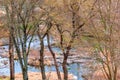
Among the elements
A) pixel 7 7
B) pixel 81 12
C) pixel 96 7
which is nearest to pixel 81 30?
pixel 81 12

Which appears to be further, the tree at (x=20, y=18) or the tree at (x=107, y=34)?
the tree at (x=20, y=18)

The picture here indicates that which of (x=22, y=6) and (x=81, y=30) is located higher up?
(x=22, y=6)

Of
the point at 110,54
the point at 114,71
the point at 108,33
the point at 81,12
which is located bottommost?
the point at 114,71

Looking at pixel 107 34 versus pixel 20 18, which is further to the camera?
pixel 20 18

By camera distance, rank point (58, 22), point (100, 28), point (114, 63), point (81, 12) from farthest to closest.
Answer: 1. point (58, 22)
2. point (81, 12)
3. point (100, 28)
4. point (114, 63)

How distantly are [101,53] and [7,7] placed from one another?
5.92m

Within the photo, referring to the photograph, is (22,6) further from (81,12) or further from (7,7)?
(81,12)

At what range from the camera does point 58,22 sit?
63.1 ft

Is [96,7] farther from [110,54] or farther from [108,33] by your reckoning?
[110,54]

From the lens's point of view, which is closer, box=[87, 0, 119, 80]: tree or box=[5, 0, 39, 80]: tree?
box=[87, 0, 119, 80]: tree

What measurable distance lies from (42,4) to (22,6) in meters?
2.73

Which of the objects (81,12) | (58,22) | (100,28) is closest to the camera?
(100,28)

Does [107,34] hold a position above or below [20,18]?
below

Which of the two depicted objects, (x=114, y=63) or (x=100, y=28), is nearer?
(x=114, y=63)
